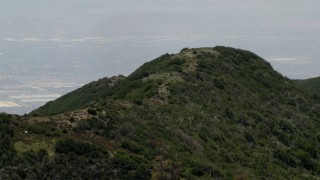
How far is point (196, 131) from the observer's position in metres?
35.6

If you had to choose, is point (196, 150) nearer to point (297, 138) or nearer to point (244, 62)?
point (297, 138)

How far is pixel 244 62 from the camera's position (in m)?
69.1

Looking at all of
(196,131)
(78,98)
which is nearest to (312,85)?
(78,98)

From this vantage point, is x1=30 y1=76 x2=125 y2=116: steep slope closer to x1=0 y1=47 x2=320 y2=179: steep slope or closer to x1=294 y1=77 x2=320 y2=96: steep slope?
x1=0 y1=47 x2=320 y2=179: steep slope

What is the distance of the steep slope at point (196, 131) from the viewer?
25203 mm

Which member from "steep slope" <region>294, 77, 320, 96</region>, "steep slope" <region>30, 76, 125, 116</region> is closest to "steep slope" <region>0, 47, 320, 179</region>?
"steep slope" <region>30, 76, 125, 116</region>

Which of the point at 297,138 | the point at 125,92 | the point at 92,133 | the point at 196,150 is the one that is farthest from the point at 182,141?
the point at 125,92

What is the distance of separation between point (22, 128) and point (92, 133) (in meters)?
4.02

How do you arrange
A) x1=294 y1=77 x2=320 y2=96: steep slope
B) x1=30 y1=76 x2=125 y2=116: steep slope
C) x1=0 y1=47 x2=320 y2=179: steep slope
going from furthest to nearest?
1. x1=294 y1=77 x2=320 y2=96: steep slope
2. x1=30 y1=76 x2=125 y2=116: steep slope
3. x1=0 y1=47 x2=320 y2=179: steep slope

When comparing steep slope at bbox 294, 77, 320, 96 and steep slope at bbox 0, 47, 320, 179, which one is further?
steep slope at bbox 294, 77, 320, 96

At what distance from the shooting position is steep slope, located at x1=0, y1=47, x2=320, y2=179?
25203 mm

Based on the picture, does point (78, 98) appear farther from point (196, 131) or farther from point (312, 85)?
point (196, 131)

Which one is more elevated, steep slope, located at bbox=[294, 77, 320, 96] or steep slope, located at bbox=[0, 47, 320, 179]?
steep slope, located at bbox=[294, 77, 320, 96]

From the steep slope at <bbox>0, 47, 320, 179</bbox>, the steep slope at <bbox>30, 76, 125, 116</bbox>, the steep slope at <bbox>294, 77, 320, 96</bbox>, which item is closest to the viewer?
the steep slope at <bbox>0, 47, 320, 179</bbox>
